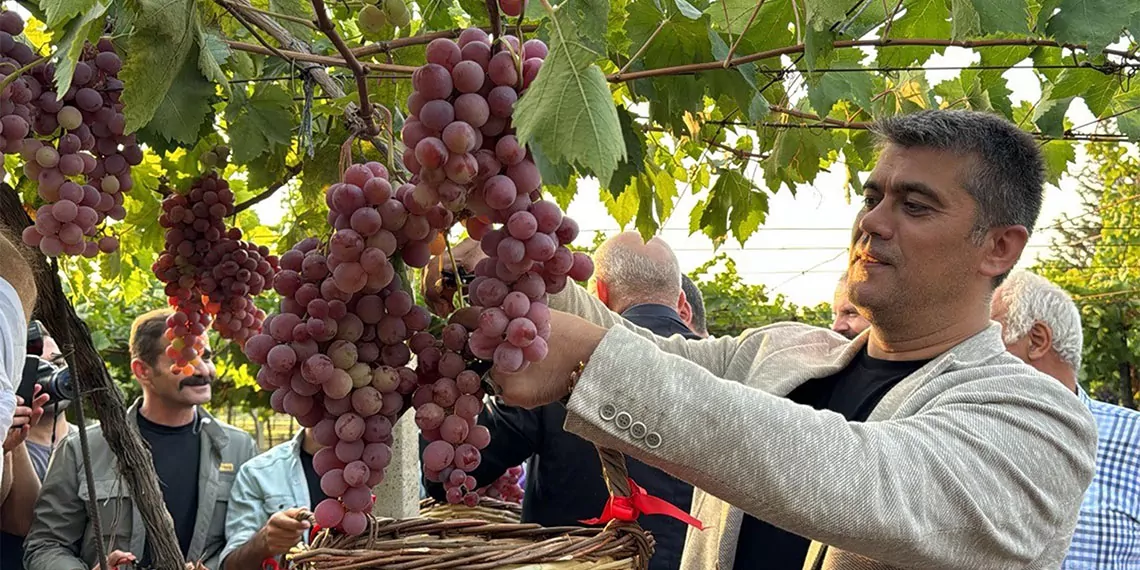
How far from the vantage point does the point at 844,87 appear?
1.87 meters

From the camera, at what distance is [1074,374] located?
11.6 feet

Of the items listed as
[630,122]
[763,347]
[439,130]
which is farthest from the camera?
[763,347]

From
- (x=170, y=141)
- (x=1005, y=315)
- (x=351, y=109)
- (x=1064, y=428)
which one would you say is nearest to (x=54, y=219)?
(x=170, y=141)

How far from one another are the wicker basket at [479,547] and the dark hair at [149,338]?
9.10ft

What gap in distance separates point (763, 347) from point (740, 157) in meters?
0.68

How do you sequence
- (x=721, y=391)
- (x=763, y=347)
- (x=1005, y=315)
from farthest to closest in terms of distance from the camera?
1. (x=1005, y=315)
2. (x=763, y=347)
3. (x=721, y=391)

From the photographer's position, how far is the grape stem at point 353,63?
1.08 meters

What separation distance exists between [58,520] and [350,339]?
9.27 ft

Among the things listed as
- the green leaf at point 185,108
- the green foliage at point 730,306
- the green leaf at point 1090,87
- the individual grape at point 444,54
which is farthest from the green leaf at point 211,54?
the green foliage at point 730,306

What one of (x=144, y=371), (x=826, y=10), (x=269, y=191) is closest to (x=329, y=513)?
(x=826, y=10)

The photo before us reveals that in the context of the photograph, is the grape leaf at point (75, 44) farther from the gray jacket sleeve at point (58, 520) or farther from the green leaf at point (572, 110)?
the gray jacket sleeve at point (58, 520)

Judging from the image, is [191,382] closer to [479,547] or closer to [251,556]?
[251,556]

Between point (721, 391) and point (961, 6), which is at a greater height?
point (961, 6)

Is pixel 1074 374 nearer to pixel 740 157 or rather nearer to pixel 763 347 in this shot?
pixel 740 157
